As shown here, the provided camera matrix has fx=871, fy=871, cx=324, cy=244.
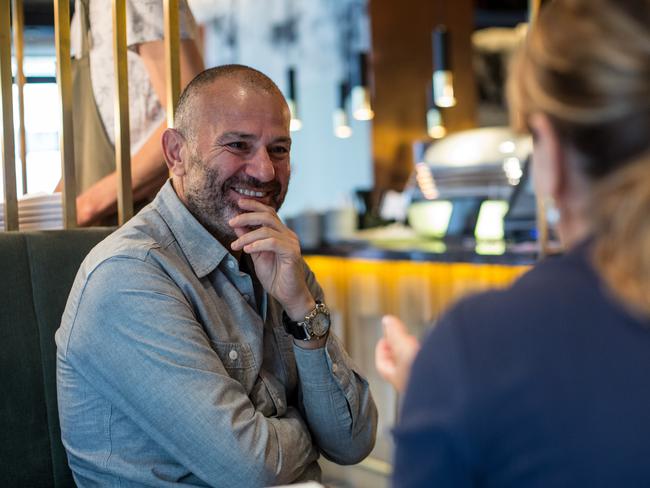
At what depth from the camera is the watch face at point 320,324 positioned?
1633 mm

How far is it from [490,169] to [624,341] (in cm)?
306

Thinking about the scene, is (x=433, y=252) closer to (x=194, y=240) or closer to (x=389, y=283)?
(x=389, y=283)

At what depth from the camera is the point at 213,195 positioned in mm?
1686

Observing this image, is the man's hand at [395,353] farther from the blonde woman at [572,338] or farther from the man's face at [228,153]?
the man's face at [228,153]

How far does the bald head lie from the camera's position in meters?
1.70

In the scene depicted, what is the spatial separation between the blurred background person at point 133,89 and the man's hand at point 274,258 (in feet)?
2.29

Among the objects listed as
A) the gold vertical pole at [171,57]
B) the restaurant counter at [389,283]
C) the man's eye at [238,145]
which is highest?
the gold vertical pole at [171,57]

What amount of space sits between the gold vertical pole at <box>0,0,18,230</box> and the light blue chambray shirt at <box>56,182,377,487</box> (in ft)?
1.83

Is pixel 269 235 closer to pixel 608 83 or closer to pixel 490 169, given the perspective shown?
pixel 608 83

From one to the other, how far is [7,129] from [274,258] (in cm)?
85

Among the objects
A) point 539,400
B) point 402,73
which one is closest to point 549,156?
point 539,400

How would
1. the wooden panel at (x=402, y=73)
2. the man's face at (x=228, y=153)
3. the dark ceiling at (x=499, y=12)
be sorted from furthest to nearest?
the dark ceiling at (x=499, y=12) → the wooden panel at (x=402, y=73) → the man's face at (x=228, y=153)

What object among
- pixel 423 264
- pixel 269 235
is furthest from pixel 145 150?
pixel 423 264

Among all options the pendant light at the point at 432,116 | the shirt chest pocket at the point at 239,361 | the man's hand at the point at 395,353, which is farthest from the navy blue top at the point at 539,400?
the pendant light at the point at 432,116
